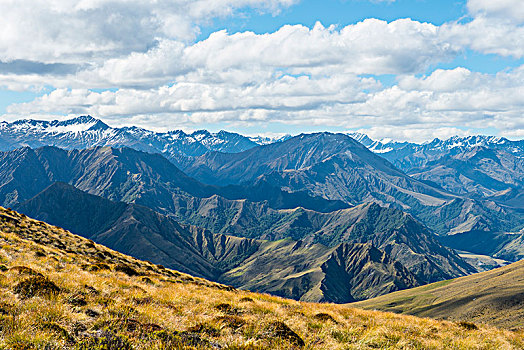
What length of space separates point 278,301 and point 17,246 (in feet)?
75.1

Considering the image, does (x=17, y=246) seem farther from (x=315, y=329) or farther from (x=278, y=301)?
(x=315, y=329)

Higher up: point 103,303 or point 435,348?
point 103,303

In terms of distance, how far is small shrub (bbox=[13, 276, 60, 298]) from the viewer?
563 inches

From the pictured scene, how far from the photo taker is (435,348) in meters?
15.6

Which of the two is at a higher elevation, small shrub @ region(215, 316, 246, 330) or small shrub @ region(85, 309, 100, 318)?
small shrub @ region(85, 309, 100, 318)

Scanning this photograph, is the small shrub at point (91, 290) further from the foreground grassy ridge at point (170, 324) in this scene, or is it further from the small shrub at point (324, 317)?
the small shrub at point (324, 317)

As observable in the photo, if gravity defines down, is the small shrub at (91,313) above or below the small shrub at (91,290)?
above

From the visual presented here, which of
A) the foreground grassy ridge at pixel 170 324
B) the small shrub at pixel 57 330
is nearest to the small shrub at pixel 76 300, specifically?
the foreground grassy ridge at pixel 170 324

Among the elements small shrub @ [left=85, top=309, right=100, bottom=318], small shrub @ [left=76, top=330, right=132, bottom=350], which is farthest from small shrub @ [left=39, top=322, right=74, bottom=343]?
small shrub @ [left=85, top=309, right=100, bottom=318]

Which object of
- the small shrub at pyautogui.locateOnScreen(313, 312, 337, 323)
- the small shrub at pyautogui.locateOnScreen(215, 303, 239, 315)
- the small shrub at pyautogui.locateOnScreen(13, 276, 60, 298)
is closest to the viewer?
the small shrub at pyautogui.locateOnScreen(13, 276, 60, 298)

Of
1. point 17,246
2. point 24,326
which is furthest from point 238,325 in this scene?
point 17,246

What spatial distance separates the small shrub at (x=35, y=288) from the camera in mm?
14312

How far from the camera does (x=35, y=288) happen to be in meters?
14.8

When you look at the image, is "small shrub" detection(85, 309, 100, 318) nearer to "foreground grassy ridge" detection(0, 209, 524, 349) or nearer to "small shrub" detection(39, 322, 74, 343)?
"foreground grassy ridge" detection(0, 209, 524, 349)
